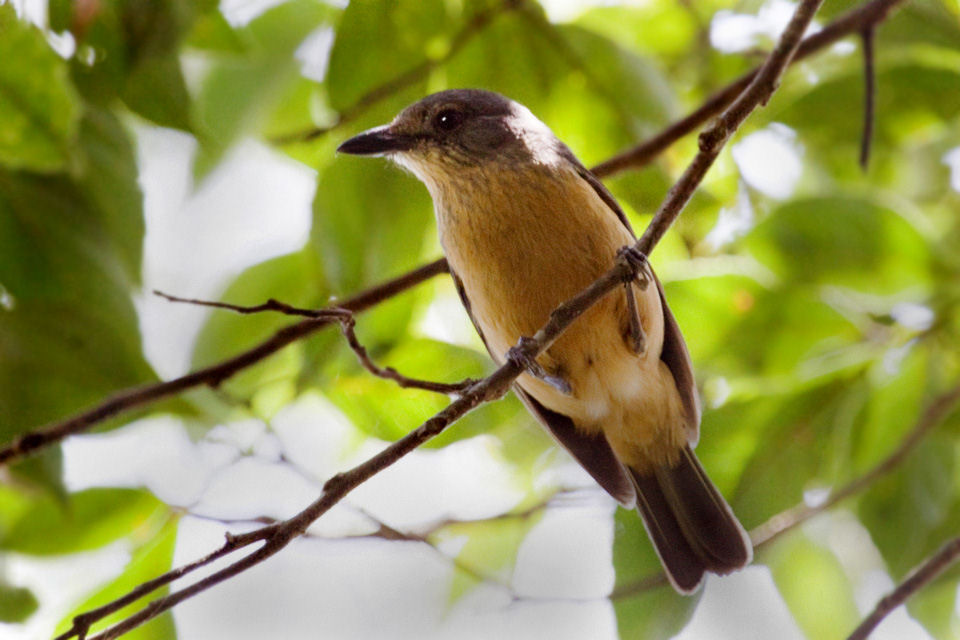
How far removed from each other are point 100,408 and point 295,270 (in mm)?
737

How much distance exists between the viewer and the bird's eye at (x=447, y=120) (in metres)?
3.14

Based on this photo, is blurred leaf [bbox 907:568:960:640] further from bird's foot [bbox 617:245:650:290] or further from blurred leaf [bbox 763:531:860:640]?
bird's foot [bbox 617:245:650:290]

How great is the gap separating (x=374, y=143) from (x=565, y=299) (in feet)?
2.19

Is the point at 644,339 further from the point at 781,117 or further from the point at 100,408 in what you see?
the point at 100,408

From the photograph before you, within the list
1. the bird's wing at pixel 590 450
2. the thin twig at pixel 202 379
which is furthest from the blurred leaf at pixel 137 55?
the bird's wing at pixel 590 450

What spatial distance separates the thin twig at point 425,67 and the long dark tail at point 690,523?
4.62ft

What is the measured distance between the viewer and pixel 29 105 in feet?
8.09

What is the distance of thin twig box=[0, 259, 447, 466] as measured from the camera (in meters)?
2.36

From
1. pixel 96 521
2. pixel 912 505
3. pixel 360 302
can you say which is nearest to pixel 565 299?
pixel 360 302

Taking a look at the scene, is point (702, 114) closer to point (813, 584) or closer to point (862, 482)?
point (862, 482)

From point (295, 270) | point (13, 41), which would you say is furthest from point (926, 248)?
point (13, 41)

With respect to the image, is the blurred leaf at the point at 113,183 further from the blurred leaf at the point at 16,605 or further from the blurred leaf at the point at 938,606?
the blurred leaf at the point at 938,606

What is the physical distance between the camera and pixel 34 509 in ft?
9.27

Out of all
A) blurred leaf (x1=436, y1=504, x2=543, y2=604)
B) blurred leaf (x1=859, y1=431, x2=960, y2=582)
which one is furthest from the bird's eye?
blurred leaf (x1=859, y1=431, x2=960, y2=582)
